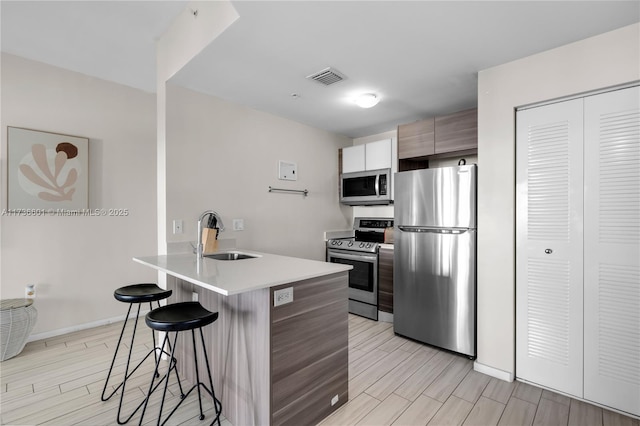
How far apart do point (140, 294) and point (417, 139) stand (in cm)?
285

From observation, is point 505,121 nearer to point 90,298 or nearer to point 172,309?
point 172,309

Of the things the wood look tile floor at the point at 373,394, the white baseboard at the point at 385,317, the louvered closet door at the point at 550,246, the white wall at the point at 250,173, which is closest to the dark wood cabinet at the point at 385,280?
the white baseboard at the point at 385,317

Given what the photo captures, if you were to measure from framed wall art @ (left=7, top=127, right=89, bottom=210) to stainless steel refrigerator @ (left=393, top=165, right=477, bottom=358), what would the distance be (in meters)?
3.27

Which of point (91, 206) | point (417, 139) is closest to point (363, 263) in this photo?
point (417, 139)

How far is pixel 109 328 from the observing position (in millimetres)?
3234

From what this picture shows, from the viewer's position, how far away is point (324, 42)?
6.63ft

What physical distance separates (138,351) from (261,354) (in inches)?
70.6

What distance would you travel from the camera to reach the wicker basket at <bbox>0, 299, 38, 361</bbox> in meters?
2.49

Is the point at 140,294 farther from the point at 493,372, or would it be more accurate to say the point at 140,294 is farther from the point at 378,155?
the point at 378,155

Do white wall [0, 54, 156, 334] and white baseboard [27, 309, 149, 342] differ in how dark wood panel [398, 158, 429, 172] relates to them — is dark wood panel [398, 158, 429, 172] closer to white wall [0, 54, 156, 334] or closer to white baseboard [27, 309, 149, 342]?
white wall [0, 54, 156, 334]

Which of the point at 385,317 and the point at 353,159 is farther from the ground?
the point at 353,159

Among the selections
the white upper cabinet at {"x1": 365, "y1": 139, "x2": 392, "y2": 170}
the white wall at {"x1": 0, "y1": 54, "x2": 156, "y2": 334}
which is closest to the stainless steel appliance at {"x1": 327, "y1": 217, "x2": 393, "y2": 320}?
the white upper cabinet at {"x1": 365, "y1": 139, "x2": 392, "y2": 170}

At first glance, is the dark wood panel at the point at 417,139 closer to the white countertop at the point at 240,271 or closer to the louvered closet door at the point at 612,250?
the louvered closet door at the point at 612,250

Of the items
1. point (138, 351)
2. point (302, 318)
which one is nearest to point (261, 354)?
point (302, 318)
